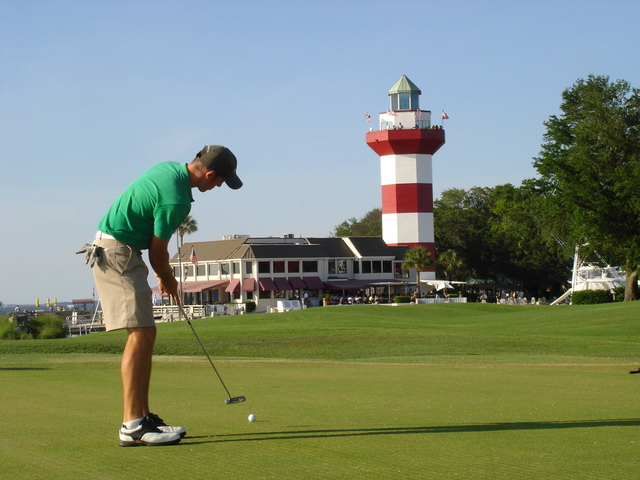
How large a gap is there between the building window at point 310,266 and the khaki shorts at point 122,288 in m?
64.6

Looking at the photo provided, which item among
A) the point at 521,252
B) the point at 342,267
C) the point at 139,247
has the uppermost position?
the point at 521,252

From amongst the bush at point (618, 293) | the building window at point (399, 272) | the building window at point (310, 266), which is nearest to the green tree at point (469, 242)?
the building window at point (399, 272)

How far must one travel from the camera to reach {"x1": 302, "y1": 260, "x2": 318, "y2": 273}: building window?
7019cm

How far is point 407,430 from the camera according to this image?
5.37 metres

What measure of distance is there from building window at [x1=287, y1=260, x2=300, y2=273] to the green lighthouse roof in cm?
1620

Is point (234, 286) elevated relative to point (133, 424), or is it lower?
elevated

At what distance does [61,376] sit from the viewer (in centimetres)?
1045

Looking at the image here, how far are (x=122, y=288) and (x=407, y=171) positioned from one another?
198 ft

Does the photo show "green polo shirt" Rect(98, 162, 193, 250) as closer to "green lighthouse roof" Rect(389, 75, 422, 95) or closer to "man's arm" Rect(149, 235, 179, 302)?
"man's arm" Rect(149, 235, 179, 302)

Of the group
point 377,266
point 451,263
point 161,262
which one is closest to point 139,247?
point 161,262

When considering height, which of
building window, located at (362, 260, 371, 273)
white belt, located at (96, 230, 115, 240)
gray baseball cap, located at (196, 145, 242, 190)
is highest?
building window, located at (362, 260, 371, 273)

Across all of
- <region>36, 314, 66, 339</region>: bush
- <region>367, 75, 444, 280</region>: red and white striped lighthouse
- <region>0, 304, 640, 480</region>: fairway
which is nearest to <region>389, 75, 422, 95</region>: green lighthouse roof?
<region>367, 75, 444, 280</region>: red and white striped lighthouse

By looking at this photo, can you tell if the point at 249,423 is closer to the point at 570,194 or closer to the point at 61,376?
the point at 61,376

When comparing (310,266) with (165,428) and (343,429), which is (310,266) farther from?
(165,428)
